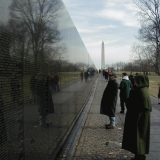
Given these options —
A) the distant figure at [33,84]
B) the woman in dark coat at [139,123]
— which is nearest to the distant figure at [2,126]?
the distant figure at [33,84]

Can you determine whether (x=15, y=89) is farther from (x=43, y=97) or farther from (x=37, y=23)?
(x=43, y=97)

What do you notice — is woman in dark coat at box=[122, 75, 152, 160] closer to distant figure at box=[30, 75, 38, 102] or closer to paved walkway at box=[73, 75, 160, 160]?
paved walkway at box=[73, 75, 160, 160]

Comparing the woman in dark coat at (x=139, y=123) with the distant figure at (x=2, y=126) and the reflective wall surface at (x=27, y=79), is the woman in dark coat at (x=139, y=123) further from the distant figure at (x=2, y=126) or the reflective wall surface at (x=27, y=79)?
the distant figure at (x=2, y=126)

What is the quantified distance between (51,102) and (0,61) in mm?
2310

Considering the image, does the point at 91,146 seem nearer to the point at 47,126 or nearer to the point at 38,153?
the point at 47,126

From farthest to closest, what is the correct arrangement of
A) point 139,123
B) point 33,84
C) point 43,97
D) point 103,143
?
point 103,143 → point 139,123 → point 43,97 → point 33,84

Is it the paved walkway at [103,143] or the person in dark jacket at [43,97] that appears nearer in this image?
the person in dark jacket at [43,97]

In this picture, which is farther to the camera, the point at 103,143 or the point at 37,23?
the point at 103,143

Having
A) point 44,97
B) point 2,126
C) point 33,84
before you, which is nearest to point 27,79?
point 33,84

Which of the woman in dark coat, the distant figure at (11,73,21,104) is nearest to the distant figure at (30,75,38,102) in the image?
the distant figure at (11,73,21,104)

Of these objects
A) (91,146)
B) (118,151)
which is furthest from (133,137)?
(91,146)

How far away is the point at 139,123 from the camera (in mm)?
4871

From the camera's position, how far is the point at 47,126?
4.00 meters

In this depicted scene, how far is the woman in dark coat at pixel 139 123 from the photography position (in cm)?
478
